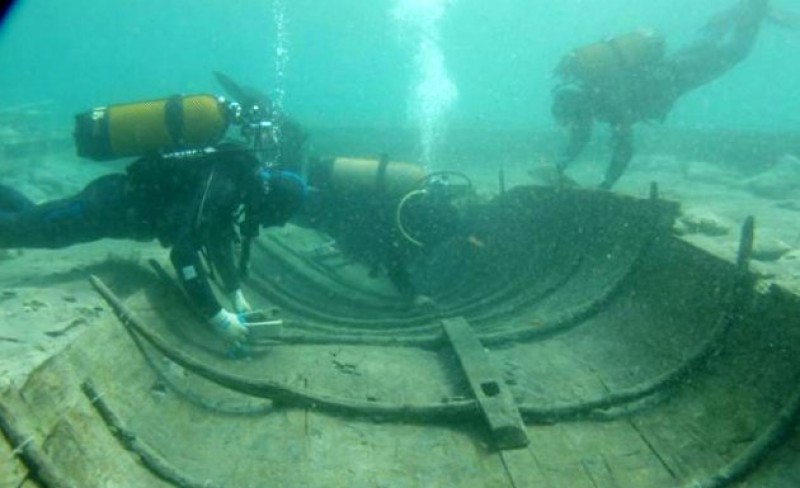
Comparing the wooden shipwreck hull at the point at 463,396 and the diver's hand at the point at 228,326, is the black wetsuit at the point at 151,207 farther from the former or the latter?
the wooden shipwreck hull at the point at 463,396

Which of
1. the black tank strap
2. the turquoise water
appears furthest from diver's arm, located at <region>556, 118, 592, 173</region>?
the turquoise water

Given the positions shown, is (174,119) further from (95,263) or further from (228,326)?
(228,326)

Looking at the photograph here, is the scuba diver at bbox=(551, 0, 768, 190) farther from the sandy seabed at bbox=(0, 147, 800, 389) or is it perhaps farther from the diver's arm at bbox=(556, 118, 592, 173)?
the sandy seabed at bbox=(0, 147, 800, 389)

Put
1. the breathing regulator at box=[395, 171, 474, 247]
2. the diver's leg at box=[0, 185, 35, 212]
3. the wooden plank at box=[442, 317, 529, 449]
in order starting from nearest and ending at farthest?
the wooden plank at box=[442, 317, 529, 449] → the diver's leg at box=[0, 185, 35, 212] → the breathing regulator at box=[395, 171, 474, 247]

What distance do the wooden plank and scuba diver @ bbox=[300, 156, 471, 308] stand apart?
181cm

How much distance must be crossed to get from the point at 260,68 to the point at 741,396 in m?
159

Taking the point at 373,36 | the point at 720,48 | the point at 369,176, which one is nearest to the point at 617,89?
the point at 720,48

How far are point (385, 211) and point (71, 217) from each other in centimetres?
321

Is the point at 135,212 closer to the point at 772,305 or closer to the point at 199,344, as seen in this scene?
the point at 199,344

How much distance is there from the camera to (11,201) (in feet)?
16.6

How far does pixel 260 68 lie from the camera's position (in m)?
150

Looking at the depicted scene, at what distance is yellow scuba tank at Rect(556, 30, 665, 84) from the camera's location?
898 cm

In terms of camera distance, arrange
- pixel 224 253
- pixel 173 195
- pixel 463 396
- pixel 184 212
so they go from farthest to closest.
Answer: pixel 224 253 < pixel 173 195 < pixel 184 212 < pixel 463 396

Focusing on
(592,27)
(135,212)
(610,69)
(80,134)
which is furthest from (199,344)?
(592,27)
